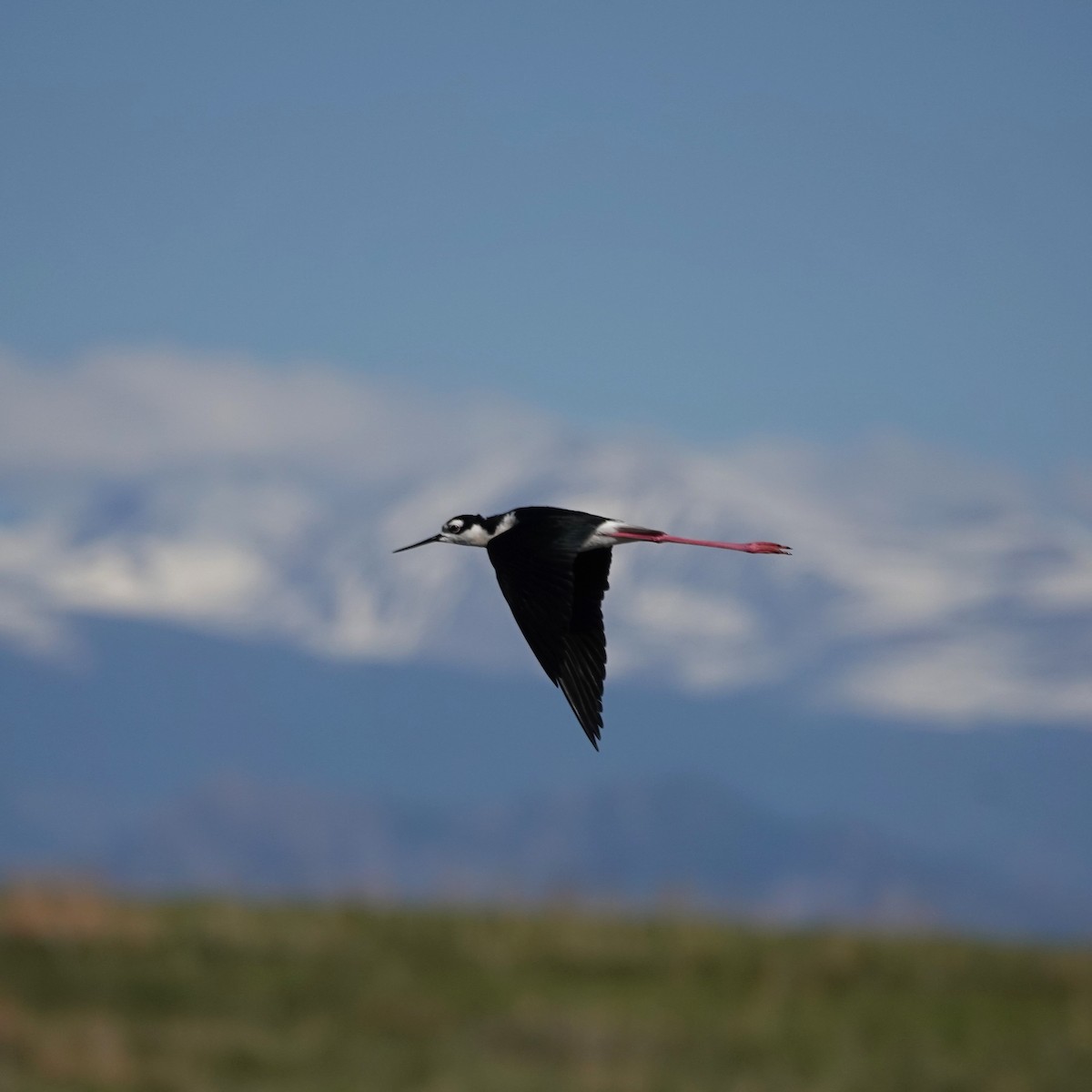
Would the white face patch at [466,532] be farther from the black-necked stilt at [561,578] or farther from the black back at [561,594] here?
the black back at [561,594]

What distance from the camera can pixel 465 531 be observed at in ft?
61.8

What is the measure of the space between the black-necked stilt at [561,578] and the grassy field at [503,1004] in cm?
352

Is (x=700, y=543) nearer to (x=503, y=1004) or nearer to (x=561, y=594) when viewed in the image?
(x=561, y=594)

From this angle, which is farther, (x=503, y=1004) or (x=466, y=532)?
(x=466, y=532)

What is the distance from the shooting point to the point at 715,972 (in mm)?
11711

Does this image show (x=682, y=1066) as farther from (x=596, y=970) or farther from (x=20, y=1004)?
(x=20, y=1004)

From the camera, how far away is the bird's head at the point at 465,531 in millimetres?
18688

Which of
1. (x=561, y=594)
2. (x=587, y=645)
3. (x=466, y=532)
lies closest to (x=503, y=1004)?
(x=561, y=594)

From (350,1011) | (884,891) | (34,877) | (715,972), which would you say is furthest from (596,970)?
(34,877)

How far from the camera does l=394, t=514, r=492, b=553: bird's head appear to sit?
1869 cm

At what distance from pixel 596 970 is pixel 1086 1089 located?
270 centimetres

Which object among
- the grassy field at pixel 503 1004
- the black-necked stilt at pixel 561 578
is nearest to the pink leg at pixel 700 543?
the black-necked stilt at pixel 561 578

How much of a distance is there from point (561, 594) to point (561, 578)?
22cm

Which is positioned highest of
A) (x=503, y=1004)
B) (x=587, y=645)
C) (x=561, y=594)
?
(x=561, y=594)
